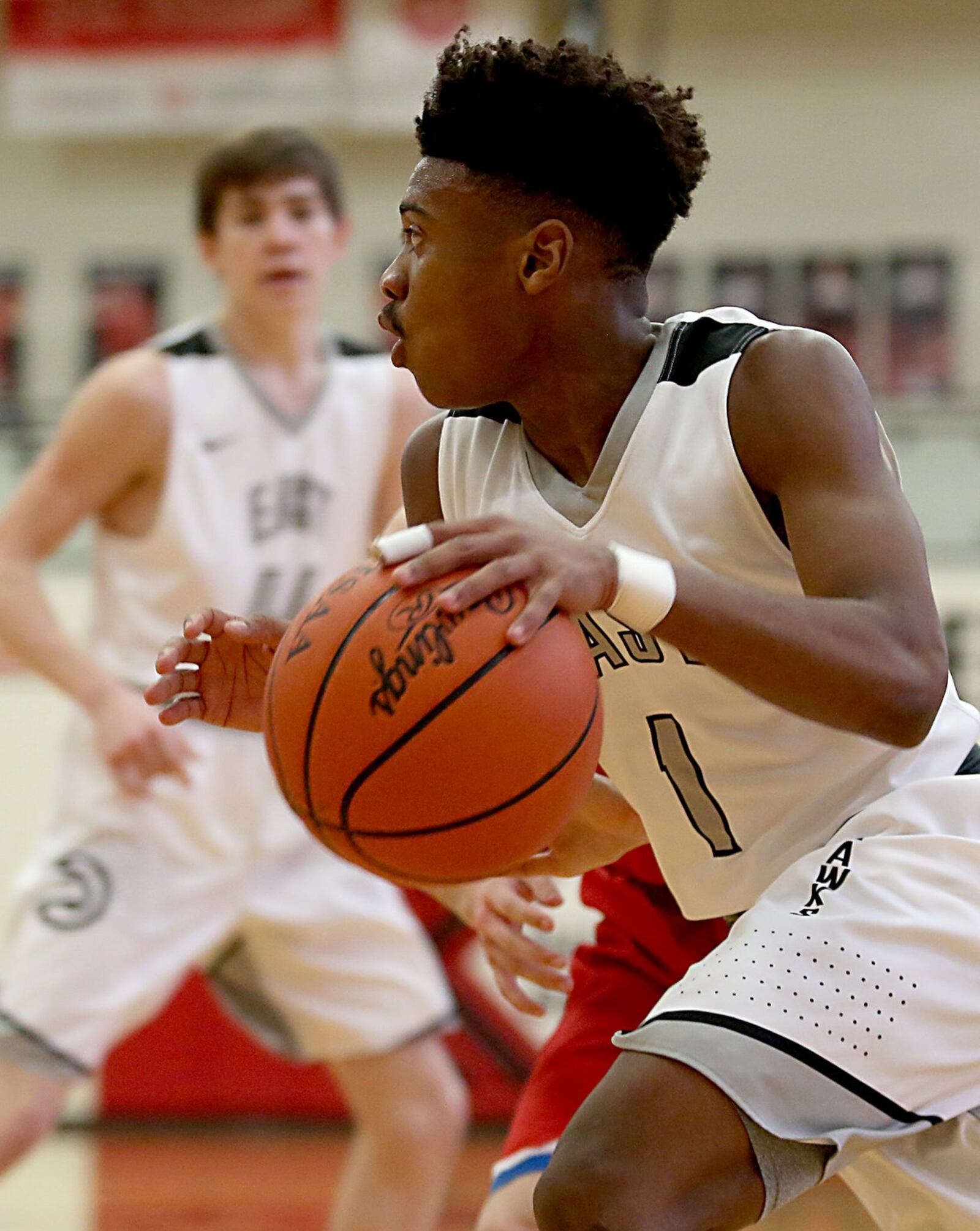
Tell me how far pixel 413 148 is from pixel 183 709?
7267mm

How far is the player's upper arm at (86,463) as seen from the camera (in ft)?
13.1

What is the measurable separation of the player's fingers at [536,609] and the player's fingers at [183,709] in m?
0.69

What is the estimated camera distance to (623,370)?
237 centimetres

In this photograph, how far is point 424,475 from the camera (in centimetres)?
263

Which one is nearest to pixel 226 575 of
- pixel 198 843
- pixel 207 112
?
pixel 198 843

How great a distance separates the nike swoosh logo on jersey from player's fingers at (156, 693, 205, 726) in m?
1.81

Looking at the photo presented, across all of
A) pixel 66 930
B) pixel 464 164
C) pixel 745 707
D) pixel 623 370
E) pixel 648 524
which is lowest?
pixel 66 930

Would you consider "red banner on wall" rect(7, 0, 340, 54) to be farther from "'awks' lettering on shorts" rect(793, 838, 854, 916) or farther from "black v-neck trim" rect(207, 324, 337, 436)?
"'awks' lettering on shorts" rect(793, 838, 854, 916)

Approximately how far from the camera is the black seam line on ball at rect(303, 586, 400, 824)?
6.52ft

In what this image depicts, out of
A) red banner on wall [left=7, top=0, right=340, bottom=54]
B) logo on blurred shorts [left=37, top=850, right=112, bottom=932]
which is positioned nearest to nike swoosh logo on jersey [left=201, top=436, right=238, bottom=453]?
logo on blurred shorts [left=37, top=850, right=112, bottom=932]

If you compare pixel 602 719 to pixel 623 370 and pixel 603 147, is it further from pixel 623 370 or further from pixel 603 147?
pixel 603 147

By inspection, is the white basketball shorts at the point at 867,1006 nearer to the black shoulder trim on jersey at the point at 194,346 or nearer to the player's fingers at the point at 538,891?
the player's fingers at the point at 538,891

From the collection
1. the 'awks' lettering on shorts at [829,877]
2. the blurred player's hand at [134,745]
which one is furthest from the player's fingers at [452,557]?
the blurred player's hand at [134,745]

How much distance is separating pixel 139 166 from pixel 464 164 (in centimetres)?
758
